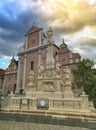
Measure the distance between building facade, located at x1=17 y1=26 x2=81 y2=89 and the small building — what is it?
A: 3820 millimetres

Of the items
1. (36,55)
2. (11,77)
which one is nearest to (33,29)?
(36,55)

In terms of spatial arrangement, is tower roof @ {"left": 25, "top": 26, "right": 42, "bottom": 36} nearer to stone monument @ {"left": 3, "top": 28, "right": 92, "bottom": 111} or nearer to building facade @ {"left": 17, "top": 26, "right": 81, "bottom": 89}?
building facade @ {"left": 17, "top": 26, "right": 81, "bottom": 89}

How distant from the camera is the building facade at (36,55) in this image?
1500 inches

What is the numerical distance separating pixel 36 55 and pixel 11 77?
472 inches

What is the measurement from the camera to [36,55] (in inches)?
1638

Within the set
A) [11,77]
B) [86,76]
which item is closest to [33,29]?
[11,77]

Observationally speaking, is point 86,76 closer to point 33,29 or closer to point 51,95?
point 51,95

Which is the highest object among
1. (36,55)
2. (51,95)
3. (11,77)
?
(36,55)

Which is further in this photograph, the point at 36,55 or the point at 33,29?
the point at 33,29

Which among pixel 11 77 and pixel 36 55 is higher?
pixel 36 55

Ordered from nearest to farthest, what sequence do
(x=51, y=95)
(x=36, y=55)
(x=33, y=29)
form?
1. (x=51, y=95)
2. (x=36, y=55)
3. (x=33, y=29)

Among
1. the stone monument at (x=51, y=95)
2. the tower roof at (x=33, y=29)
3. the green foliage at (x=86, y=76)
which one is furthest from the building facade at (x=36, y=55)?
the stone monument at (x=51, y=95)

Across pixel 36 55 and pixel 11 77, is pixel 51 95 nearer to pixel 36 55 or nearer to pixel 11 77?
pixel 36 55

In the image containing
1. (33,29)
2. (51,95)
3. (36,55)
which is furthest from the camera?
(33,29)
